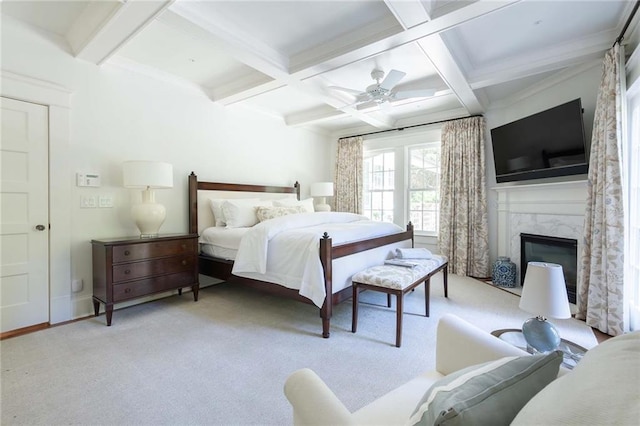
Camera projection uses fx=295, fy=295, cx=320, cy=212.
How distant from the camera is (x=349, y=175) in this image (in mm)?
6117

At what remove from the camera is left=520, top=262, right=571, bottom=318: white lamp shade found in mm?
1503

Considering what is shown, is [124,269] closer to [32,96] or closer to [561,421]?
[32,96]

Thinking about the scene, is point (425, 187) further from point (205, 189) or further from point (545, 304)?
point (545, 304)

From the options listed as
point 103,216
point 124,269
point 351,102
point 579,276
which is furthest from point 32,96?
point 579,276

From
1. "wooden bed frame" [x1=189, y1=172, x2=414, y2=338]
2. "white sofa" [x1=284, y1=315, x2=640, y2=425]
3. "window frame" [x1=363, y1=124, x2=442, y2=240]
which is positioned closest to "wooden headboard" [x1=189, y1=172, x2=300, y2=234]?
"wooden bed frame" [x1=189, y1=172, x2=414, y2=338]

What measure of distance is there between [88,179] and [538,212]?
17.7 feet

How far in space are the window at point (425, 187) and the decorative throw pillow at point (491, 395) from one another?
481 centimetres

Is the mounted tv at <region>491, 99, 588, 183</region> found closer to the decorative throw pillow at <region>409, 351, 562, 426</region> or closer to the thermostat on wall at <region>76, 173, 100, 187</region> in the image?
the decorative throw pillow at <region>409, 351, 562, 426</region>

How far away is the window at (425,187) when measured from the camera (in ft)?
17.3

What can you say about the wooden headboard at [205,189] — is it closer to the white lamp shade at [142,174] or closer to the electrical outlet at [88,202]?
the white lamp shade at [142,174]

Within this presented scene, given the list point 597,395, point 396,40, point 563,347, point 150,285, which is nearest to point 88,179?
point 150,285

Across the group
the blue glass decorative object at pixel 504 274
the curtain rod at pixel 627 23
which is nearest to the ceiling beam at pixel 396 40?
the curtain rod at pixel 627 23

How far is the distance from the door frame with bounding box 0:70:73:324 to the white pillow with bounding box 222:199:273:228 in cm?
161

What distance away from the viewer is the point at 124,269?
286 cm
